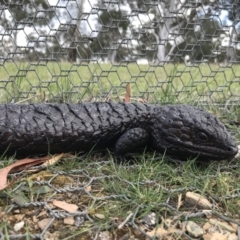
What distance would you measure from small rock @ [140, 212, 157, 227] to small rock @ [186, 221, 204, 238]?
9 centimetres

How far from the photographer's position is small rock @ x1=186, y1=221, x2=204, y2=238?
3.13 feet

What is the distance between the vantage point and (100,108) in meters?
1.50

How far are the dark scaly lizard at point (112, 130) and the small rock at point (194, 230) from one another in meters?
0.43

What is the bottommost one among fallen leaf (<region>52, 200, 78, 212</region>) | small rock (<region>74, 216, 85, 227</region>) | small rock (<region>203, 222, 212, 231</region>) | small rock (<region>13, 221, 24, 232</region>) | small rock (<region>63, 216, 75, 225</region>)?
small rock (<region>203, 222, 212, 231</region>)

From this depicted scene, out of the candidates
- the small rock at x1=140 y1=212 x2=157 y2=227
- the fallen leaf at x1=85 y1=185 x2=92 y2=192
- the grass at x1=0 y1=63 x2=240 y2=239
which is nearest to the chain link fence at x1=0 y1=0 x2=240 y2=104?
the grass at x1=0 y1=63 x2=240 y2=239

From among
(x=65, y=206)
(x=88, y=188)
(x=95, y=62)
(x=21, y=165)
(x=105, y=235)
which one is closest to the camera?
(x=105, y=235)

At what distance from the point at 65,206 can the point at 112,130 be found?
1.56 ft

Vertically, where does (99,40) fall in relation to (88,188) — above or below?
above

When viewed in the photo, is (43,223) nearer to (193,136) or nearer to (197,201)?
(197,201)

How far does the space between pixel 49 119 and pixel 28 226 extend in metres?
0.54

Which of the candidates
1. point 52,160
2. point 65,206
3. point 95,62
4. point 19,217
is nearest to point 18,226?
point 19,217

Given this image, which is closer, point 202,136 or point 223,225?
point 223,225

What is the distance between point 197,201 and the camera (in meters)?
1.07

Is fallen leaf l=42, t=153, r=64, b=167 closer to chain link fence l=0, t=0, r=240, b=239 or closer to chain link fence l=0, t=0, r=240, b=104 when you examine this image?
chain link fence l=0, t=0, r=240, b=239
